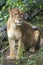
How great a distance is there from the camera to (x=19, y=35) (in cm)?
790

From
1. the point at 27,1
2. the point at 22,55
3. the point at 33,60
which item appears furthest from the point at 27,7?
the point at 33,60

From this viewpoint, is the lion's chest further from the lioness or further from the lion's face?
the lion's face

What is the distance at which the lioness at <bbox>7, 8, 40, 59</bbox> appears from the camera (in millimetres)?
7523

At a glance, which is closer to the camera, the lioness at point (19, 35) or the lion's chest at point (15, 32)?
the lioness at point (19, 35)

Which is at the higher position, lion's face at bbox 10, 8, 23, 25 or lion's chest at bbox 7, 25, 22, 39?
lion's face at bbox 10, 8, 23, 25

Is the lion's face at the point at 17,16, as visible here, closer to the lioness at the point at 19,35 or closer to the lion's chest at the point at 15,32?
the lioness at the point at 19,35

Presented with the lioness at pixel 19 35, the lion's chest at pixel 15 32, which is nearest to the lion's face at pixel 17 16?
the lioness at pixel 19 35

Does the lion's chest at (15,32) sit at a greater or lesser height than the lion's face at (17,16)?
lesser

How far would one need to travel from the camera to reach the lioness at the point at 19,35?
7.52 meters

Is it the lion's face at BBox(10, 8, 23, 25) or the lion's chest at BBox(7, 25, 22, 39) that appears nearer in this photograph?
A: the lion's face at BBox(10, 8, 23, 25)

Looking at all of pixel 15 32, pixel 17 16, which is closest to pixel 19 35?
pixel 15 32

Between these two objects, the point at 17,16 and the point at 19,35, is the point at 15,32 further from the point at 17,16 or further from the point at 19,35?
the point at 17,16

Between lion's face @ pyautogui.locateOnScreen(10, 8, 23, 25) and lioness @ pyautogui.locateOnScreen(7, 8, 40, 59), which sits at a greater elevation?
lion's face @ pyautogui.locateOnScreen(10, 8, 23, 25)

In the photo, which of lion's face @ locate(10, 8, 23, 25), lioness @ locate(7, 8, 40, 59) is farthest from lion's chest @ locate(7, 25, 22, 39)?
lion's face @ locate(10, 8, 23, 25)
